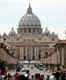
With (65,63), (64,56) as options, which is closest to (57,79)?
(65,63)

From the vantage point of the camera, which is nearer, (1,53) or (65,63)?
(65,63)

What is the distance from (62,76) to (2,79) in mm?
3601

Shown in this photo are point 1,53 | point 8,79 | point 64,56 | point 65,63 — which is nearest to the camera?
point 8,79

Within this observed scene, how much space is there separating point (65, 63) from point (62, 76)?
113 ft

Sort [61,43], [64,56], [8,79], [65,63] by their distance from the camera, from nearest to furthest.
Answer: [8,79] < [65,63] < [64,56] < [61,43]

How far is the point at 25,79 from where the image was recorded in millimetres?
31078

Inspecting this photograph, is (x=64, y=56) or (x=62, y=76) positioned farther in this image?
(x=64, y=56)

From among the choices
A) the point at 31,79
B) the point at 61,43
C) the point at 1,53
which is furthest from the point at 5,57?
the point at 31,79

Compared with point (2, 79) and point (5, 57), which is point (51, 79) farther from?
point (5, 57)

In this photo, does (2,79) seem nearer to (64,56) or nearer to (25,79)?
(25,79)

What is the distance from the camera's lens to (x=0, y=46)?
3580 inches

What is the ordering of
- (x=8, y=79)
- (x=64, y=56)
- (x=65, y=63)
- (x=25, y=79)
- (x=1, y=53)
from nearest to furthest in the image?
1. (x=25, y=79)
2. (x=8, y=79)
3. (x=65, y=63)
4. (x=64, y=56)
5. (x=1, y=53)

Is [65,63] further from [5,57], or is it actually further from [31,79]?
[31,79]

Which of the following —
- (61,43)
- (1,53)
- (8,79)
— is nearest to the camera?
(8,79)
